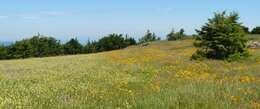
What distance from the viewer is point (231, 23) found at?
3198 cm

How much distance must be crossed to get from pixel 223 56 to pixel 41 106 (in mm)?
21678

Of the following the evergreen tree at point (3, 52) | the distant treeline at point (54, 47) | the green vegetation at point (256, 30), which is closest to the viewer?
the green vegetation at point (256, 30)

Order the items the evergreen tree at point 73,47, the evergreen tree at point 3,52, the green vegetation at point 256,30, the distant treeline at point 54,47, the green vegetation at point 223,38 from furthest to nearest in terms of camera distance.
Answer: the evergreen tree at point 73,47
the distant treeline at point 54,47
the evergreen tree at point 3,52
the green vegetation at point 256,30
the green vegetation at point 223,38

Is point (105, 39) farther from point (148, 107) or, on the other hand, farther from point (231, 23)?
point (148, 107)

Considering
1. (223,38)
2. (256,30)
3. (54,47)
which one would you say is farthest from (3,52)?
(223,38)

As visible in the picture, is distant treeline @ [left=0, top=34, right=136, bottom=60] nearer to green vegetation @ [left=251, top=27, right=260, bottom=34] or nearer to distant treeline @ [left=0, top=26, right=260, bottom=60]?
distant treeline @ [left=0, top=26, right=260, bottom=60]

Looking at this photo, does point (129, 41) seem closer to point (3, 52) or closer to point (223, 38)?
point (3, 52)

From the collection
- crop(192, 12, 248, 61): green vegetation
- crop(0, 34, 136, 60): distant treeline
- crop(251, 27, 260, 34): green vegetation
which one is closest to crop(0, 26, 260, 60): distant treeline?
crop(0, 34, 136, 60): distant treeline

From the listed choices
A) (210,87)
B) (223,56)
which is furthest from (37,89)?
(223,56)

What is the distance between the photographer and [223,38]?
102 ft

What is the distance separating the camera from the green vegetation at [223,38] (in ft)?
102

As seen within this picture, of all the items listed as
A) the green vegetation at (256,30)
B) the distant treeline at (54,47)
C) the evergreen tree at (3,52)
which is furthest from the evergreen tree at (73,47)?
the green vegetation at (256,30)

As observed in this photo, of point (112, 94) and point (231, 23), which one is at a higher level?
point (231, 23)

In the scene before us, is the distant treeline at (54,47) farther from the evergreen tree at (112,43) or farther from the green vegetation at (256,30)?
the green vegetation at (256,30)
